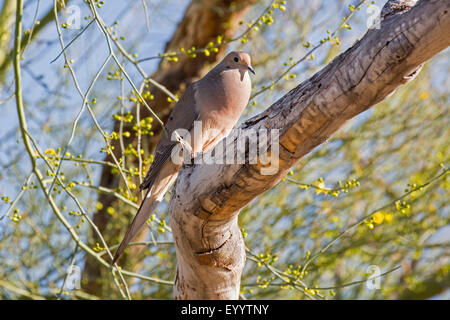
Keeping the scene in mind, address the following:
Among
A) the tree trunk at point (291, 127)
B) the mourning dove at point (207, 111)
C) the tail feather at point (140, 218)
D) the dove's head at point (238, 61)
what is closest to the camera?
the tree trunk at point (291, 127)

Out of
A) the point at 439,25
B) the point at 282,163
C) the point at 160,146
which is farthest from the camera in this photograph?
the point at 160,146

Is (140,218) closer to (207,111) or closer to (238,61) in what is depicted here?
(207,111)

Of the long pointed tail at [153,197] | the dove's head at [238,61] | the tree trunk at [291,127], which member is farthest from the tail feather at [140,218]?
the dove's head at [238,61]

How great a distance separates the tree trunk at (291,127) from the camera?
1.40 meters

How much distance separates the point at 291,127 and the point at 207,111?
94cm

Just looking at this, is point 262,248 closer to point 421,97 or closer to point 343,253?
point 343,253

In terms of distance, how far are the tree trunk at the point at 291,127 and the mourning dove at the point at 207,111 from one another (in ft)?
1.55

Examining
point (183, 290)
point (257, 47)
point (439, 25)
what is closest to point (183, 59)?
point (257, 47)

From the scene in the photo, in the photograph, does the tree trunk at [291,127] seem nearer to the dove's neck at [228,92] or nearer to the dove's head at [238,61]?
the dove's neck at [228,92]

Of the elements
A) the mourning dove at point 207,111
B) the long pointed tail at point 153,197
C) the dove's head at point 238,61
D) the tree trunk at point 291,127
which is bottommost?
the tree trunk at point 291,127

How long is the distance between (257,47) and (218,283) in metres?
1.82

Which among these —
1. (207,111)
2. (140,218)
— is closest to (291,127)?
(140,218)

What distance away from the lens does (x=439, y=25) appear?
1.34 m
